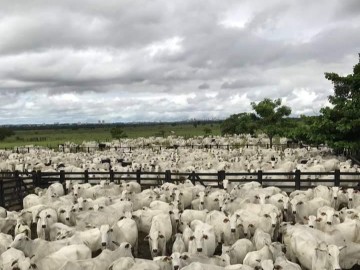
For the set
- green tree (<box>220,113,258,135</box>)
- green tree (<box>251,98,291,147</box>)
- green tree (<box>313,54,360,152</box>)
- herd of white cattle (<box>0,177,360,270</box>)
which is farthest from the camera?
green tree (<box>220,113,258,135</box>)

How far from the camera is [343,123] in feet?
80.5

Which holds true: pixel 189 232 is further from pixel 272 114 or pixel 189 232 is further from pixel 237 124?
pixel 237 124

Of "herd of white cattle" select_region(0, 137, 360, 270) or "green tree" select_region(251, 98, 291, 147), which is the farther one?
"green tree" select_region(251, 98, 291, 147)

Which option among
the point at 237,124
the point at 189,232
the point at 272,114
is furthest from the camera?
the point at 237,124

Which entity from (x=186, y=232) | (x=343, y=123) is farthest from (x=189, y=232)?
Result: (x=343, y=123)

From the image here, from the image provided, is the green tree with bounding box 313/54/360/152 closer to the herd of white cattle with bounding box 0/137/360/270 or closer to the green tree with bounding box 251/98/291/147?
the herd of white cattle with bounding box 0/137/360/270

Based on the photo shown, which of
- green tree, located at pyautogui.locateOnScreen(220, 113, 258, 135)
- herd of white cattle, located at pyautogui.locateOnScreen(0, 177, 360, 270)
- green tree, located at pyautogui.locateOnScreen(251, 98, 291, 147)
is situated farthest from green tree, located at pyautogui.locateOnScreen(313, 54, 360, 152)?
green tree, located at pyautogui.locateOnScreen(220, 113, 258, 135)

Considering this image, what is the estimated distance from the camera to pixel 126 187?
18.4 metres

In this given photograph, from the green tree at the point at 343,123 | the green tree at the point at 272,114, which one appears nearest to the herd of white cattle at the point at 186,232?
the green tree at the point at 343,123

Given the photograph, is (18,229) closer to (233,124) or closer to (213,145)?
(213,145)

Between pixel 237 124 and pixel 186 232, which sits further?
pixel 237 124

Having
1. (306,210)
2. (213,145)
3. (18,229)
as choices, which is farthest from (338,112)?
(213,145)

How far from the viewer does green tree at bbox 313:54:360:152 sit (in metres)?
24.5

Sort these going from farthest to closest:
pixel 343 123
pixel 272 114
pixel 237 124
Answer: pixel 237 124 < pixel 272 114 < pixel 343 123
